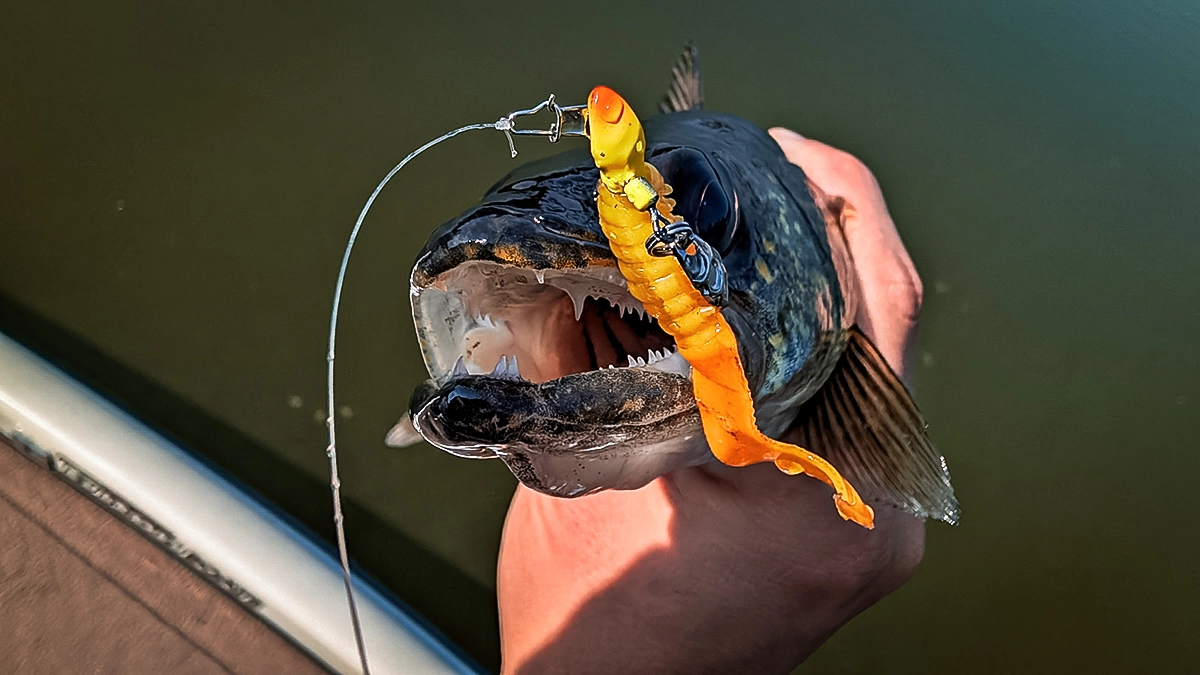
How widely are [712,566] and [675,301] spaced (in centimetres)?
94

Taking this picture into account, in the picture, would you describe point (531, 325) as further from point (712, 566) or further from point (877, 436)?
point (712, 566)

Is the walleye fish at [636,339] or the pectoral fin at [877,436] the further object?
the pectoral fin at [877,436]

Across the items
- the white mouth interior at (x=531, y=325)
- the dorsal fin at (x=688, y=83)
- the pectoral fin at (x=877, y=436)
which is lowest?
the pectoral fin at (x=877, y=436)

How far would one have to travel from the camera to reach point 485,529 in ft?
6.76

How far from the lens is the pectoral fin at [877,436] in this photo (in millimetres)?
1089

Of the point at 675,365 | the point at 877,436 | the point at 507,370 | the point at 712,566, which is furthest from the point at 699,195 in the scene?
the point at 712,566

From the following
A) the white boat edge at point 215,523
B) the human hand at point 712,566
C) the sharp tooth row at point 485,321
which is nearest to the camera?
the sharp tooth row at point 485,321

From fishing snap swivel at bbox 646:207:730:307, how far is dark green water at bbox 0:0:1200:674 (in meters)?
1.47

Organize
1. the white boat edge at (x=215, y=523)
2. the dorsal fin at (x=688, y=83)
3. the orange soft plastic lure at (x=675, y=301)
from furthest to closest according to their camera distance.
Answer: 1. the dorsal fin at (x=688, y=83)
2. the white boat edge at (x=215, y=523)
3. the orange soft plastic lure at (x=675, y=301)

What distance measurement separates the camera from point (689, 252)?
2.26ft

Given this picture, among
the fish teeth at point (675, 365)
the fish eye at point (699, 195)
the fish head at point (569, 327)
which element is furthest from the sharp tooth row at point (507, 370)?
the fish eye at point (699, 195)

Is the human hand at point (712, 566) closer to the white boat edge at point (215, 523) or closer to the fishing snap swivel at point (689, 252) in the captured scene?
the white boat edge at point (215, 523)

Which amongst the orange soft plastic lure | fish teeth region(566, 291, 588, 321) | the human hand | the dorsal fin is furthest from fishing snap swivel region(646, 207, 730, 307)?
the dorsal fin

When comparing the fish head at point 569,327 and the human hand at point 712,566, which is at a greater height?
the fish head at point 569,327
